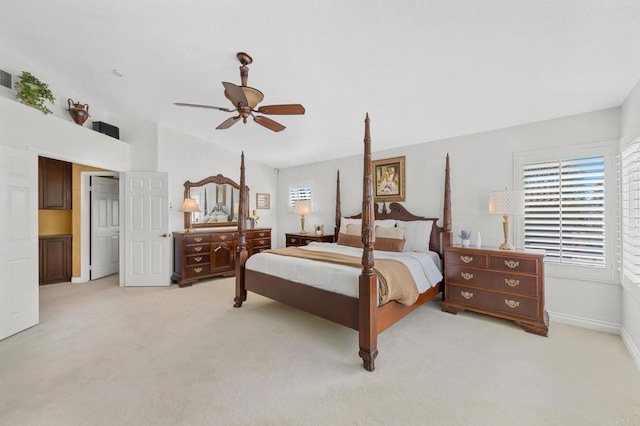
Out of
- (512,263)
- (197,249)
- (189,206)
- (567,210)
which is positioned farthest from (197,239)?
(567,210)

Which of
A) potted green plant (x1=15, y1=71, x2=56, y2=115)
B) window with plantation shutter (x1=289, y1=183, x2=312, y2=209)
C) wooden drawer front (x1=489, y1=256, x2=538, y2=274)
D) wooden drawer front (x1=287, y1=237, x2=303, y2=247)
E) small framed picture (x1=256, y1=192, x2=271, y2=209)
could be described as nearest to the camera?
wooden drawer front (x1=489, y1=256, x2=538, y2=274)

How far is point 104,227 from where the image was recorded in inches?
210

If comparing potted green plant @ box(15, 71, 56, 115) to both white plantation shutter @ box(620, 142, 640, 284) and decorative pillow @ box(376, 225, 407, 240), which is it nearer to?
decorative pillow @ box(376, 225, 407, 240)

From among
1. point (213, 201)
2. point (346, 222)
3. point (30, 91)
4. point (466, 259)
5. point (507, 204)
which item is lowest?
point (466, 259)

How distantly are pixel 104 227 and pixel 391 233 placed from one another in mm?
5617

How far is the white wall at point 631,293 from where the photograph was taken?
2.34 metres

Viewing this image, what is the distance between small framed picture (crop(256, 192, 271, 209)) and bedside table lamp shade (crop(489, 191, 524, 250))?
15.7 feet

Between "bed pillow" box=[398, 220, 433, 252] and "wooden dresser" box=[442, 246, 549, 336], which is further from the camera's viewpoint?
"bed pillow" box=[398, 220, 433, 252]

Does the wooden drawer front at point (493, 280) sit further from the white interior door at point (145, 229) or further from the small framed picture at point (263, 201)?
the white interior door at point (145, 229)

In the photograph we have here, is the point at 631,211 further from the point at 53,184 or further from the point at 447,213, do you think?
the point at 53,184

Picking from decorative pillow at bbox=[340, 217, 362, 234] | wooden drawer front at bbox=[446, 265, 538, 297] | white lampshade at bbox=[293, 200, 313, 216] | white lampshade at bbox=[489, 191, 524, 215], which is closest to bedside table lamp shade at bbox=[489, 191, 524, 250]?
white lampshade at bbox=[489, 191, 524, 215]

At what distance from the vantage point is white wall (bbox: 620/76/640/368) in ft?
7.69

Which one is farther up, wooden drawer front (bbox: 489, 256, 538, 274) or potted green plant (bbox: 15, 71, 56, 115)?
potted green plant (bbox: 15, 71, 56, 115)

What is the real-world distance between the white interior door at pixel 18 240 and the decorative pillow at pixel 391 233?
4.42 metres
